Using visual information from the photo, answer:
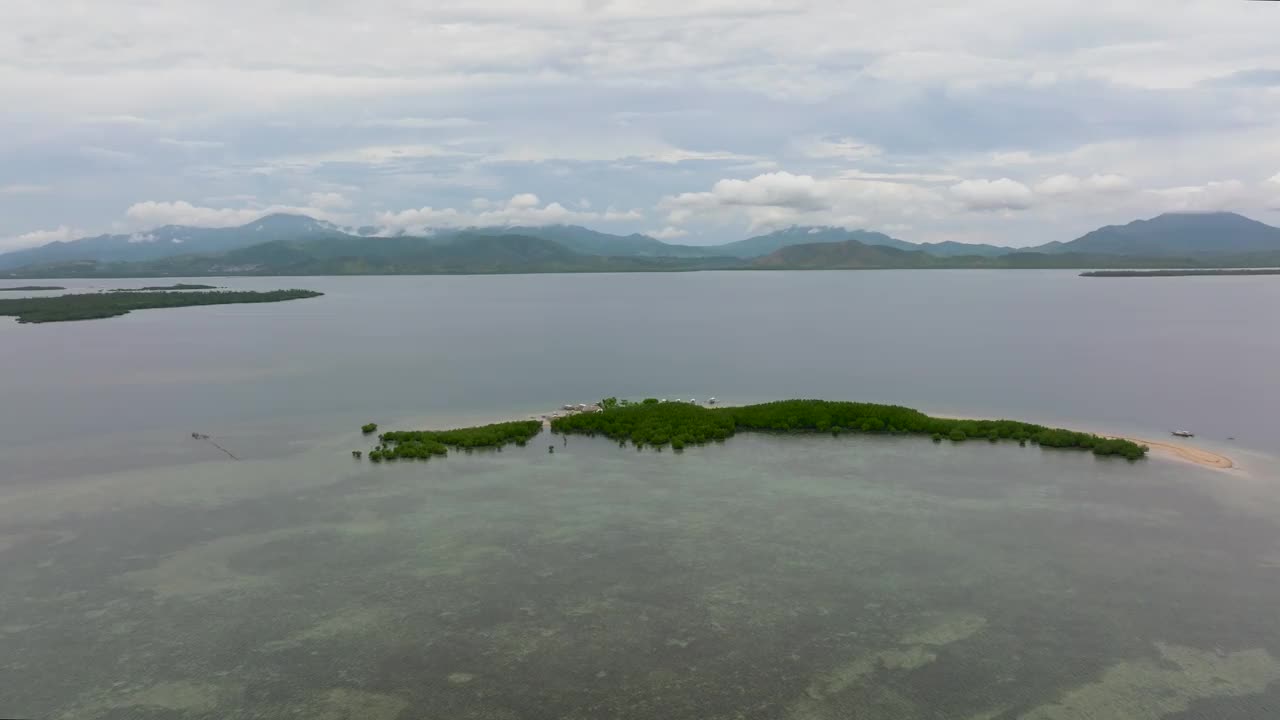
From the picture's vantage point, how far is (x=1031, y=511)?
34125 millimetres

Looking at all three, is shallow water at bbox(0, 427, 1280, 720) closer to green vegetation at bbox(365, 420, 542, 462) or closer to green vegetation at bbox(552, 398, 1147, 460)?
green vegetation at bbox(365, 420, 542, 462)

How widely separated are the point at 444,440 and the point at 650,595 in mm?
25324

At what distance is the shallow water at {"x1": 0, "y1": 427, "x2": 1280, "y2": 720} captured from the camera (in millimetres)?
20562

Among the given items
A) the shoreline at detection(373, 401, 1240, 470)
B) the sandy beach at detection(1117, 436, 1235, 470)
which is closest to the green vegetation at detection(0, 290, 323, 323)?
the shoreline at detection(373, 401, 1240, 470)

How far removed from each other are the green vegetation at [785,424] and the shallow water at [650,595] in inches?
263

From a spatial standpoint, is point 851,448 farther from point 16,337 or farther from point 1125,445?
point 16,337

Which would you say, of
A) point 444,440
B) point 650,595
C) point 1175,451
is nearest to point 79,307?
point 444,440

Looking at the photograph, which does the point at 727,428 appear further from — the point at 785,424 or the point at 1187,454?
the point at 1187,454

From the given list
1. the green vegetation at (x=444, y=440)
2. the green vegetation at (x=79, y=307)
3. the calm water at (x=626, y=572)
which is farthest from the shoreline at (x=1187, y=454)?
the green vegetation at (x=79, y=307)

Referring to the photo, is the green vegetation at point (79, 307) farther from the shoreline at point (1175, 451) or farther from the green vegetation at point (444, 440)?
the shoreline at point (1175, 451)

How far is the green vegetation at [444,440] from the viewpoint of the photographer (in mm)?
44938

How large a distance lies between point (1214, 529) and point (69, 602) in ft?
144

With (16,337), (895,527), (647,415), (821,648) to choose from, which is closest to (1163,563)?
(895,527)

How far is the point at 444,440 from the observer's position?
47719 millimetres
